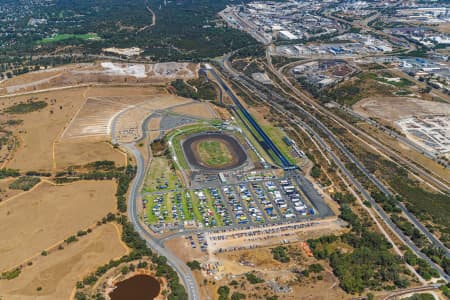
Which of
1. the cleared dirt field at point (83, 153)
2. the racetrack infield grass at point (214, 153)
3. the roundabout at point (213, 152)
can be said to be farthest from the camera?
the racetrack infield grass at point (214, 153)

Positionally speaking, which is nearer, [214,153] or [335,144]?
[214,153]

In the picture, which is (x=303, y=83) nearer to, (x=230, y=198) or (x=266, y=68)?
(x=266, y=68)

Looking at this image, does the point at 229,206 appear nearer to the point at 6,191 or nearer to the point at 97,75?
the point at 6,191

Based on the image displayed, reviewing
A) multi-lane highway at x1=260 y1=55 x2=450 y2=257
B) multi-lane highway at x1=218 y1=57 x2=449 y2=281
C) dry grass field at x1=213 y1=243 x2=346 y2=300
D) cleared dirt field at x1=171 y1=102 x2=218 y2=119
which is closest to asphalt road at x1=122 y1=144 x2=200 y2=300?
dry grass field at x1=213 y1=243 x2=346 y2=300

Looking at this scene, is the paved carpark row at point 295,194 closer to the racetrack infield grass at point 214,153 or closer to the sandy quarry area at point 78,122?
the racetrack infield grass at point 214,153

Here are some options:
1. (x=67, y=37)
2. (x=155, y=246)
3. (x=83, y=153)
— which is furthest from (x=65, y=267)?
(x=67, y=37)

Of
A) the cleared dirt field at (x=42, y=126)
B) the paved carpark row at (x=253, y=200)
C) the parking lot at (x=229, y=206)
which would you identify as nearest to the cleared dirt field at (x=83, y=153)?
the cleared dirt field at (x=42, y=126)
